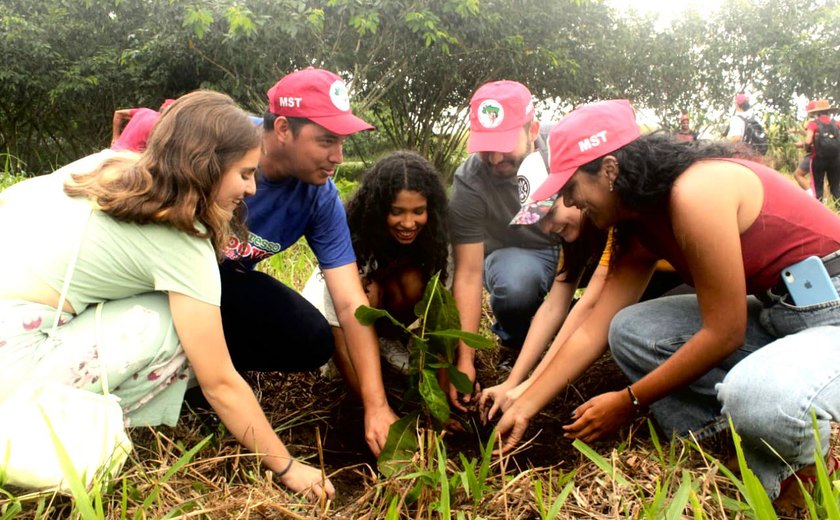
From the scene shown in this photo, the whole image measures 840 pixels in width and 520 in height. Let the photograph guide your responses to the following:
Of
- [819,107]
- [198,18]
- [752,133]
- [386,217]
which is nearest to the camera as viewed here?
[386,217]

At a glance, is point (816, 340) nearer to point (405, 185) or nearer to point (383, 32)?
point (405, 185)

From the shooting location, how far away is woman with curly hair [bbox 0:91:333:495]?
1451 millimetres

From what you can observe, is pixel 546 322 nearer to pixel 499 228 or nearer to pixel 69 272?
pixel 499 228

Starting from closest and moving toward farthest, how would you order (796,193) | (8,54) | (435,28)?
(796,193)
(435,28)
(8,54)

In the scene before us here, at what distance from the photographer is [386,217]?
2.29 m

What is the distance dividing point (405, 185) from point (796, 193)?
1.14m

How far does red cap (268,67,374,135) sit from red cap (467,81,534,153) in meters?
0.52

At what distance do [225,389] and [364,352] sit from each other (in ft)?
1.85

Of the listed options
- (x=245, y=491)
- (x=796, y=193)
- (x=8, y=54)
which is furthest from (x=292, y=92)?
(x=8, y=54)

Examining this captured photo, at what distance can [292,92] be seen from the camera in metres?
2.06

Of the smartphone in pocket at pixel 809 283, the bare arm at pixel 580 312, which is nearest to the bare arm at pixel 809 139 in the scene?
the bare arm at pixel 580 312

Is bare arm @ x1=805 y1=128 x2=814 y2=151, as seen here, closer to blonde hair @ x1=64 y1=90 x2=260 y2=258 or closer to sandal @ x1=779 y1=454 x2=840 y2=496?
sandal @ x1=779 y1=454 x2=840 y2=496

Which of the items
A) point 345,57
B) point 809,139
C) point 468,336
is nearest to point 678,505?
point 468,336

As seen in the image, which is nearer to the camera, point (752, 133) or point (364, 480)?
point (364, 480)
